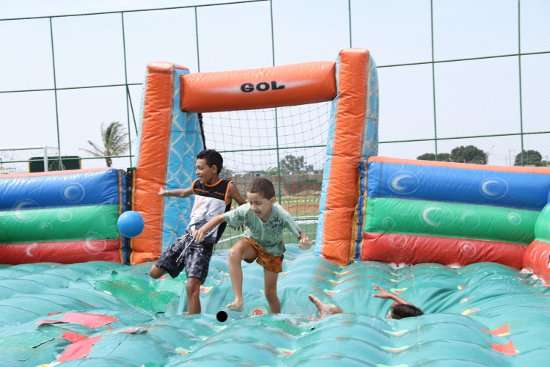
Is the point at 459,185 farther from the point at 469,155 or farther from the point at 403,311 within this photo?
the point at 469,155

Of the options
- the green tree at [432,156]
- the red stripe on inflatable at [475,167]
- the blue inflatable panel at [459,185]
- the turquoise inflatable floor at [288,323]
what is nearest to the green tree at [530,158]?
the green tree at [432,156]

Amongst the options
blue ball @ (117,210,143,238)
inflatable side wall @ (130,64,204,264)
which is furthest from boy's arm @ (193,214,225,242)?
inflatable side wall @ (130,64,204,264)

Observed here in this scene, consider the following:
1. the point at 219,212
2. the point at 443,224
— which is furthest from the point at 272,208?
the point at 443,224

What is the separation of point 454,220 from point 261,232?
2323 mm

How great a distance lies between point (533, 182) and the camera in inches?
221

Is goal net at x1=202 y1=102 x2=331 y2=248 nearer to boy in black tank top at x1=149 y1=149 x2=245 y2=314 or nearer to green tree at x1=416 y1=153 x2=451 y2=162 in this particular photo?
green tree at x1=416 y1=153 x2=451 y2=162

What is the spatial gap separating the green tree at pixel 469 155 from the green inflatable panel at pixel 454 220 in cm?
614

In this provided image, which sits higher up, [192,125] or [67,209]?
[192,125]

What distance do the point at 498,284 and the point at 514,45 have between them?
7671 millimetres

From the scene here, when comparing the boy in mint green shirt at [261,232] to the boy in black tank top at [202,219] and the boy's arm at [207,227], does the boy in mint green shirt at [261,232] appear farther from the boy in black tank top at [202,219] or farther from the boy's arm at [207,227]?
the boy in black tank top at [202,219]

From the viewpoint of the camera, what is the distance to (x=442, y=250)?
565cm

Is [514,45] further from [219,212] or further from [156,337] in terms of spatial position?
[156,337]

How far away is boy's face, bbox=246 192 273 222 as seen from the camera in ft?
12.3

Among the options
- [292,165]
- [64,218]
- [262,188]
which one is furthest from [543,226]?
[292,165]
